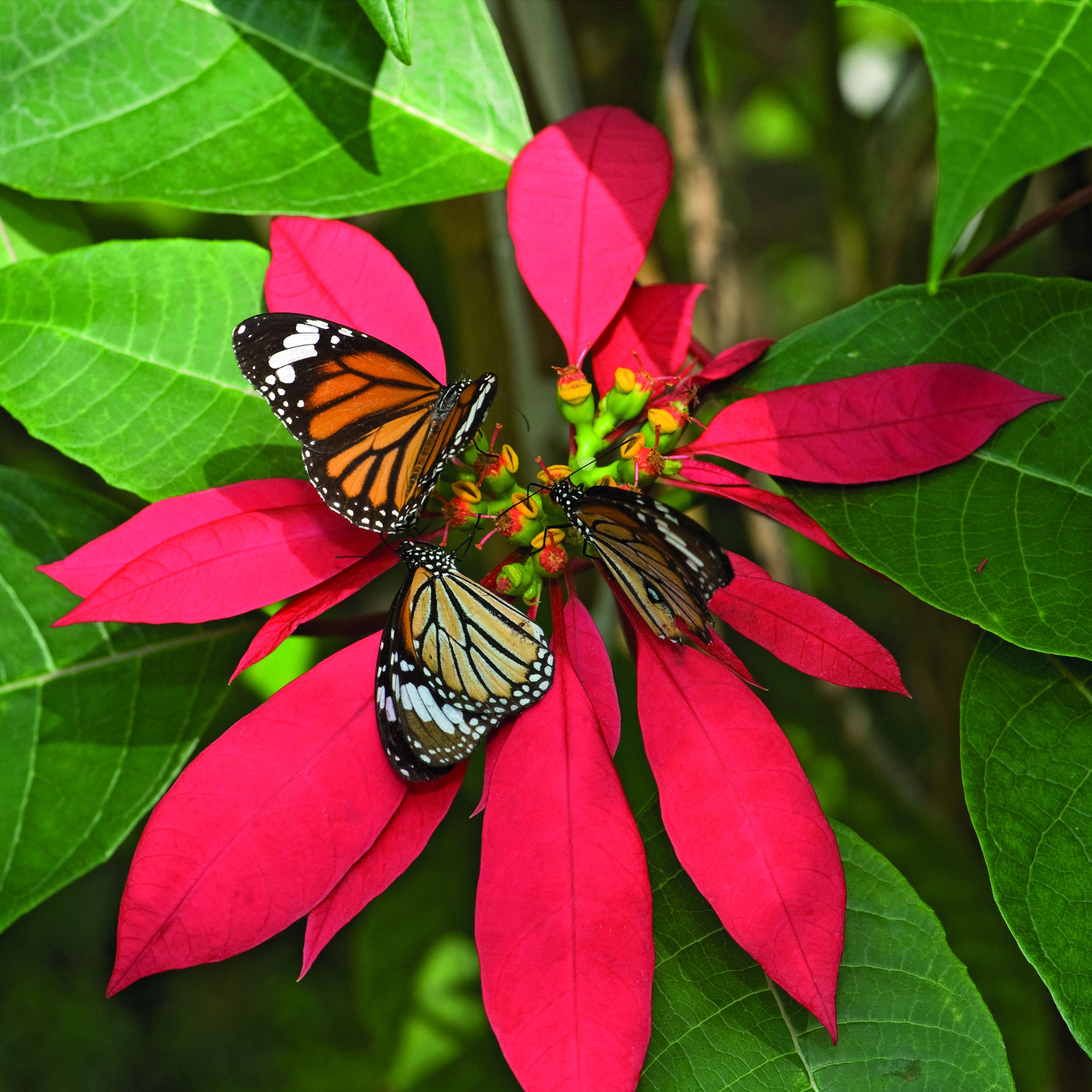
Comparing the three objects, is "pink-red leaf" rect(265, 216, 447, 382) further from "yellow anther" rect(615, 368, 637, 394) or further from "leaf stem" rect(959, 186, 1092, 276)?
"leaf stem" rect(959, 186, 1092, 276)

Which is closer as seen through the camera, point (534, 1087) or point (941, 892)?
point (534, 1087)

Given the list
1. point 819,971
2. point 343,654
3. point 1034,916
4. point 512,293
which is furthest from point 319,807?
point 512,293

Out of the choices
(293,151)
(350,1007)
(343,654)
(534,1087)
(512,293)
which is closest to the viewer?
(534,1087)

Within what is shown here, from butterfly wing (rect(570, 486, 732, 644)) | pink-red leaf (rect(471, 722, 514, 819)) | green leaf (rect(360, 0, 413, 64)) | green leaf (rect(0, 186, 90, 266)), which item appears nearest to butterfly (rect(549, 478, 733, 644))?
butterfly wing (rect(570, 486, 732, 644))

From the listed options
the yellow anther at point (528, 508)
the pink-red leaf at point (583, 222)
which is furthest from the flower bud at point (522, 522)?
the pink-red leaf at point (583, 222)

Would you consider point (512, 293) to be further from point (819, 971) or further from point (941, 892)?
point (941, 892)

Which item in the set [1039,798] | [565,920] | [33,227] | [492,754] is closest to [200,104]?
[33,227]
